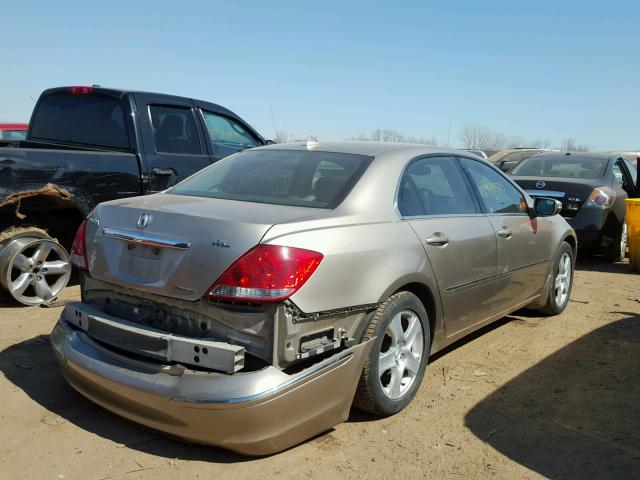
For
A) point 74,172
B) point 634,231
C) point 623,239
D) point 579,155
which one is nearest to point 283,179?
point 74,172

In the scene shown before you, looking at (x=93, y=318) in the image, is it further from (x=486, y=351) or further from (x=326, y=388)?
(x=486, y=351)

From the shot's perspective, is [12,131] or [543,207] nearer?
[543,207]

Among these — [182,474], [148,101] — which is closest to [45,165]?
[148,101]

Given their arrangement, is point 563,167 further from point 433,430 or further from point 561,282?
point 433,430

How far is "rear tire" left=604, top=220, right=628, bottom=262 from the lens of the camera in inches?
339

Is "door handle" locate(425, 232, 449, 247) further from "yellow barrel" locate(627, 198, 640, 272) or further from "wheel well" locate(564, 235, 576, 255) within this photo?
"yellow barrel" locate(627, 198, 640, 272)

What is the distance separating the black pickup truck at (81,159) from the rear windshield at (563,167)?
4.40m

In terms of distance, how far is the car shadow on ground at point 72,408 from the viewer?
311cm

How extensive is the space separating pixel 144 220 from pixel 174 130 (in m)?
3.45

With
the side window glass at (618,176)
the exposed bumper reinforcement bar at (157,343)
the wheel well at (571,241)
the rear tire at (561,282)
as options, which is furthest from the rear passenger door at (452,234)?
the side window glass at (618,176)

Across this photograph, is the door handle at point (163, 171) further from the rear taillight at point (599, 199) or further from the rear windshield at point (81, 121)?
the rear taillight at point (599, 199)

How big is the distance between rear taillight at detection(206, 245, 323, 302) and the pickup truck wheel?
63 centimetres

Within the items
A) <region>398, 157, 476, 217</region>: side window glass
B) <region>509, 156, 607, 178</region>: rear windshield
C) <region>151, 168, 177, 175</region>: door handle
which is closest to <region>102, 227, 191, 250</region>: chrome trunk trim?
<region>398, 157, 476, 217</region>: side window glass

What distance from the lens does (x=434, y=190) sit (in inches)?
164
